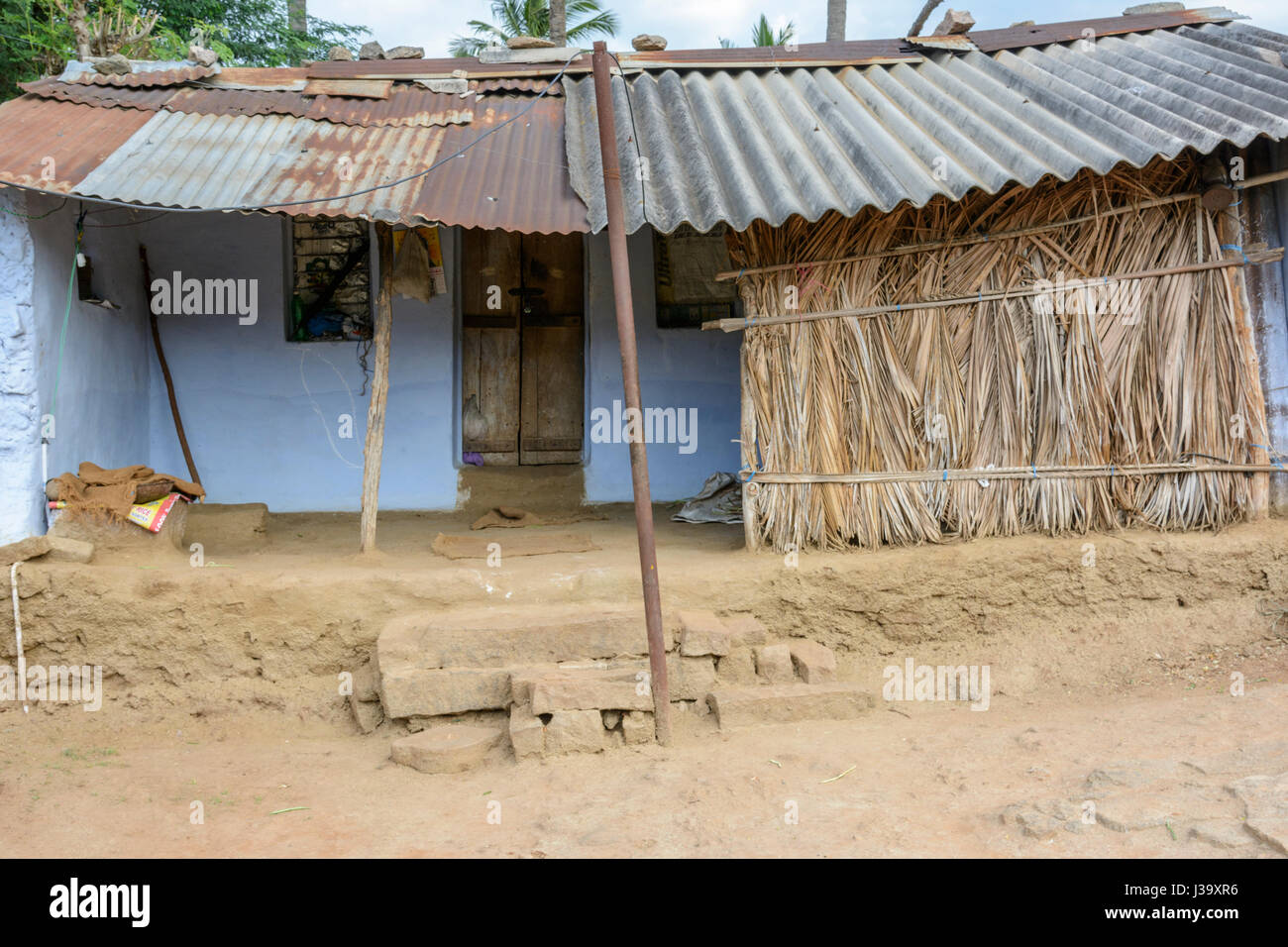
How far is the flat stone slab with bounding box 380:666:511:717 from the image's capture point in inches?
176

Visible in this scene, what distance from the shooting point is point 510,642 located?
180 inches

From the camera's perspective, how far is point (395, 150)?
548cm

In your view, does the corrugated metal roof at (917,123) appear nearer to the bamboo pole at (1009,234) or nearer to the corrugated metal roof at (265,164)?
the bamboo pole at (1009,234)

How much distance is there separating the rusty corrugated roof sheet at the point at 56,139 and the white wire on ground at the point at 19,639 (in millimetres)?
1967

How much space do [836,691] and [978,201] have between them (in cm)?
280

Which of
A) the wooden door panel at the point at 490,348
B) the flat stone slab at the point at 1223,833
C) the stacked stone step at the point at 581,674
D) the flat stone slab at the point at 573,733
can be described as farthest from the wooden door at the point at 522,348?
the flat stone slab at the point at 1223,833

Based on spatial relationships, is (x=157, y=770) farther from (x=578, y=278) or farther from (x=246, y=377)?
(x=578, y=278)

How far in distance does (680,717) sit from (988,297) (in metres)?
2.83

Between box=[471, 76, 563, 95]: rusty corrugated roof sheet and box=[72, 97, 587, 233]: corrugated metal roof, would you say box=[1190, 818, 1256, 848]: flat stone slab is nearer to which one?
box=[72, 97, 587, 233]: corrugated metal roof

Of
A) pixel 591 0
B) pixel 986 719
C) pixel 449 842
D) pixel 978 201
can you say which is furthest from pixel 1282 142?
pixel 591 0

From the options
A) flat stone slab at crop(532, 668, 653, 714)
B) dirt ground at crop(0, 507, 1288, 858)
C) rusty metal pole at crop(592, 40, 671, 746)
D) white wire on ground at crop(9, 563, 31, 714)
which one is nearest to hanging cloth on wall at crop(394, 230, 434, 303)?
dirt ground at crop(0, 507, 1288, 858)

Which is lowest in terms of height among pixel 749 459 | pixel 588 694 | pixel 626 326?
pixel 588 694

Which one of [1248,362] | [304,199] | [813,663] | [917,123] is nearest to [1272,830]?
[813,663]

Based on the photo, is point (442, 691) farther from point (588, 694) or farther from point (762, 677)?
point (762, 677)
